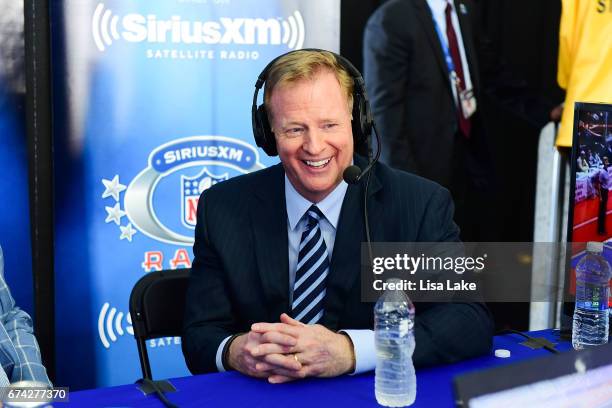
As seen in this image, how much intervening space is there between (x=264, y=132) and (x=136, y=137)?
1.17 metres

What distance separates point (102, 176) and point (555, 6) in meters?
2.50

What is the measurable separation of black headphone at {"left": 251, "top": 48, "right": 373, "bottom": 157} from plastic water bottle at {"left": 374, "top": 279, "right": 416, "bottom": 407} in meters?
0.42

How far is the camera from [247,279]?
71.1 inches

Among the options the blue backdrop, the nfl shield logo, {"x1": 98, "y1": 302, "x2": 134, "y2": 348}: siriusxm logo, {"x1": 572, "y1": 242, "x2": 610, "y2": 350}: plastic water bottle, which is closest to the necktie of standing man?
the blue backdrop

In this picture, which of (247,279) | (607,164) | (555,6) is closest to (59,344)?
(247,279)

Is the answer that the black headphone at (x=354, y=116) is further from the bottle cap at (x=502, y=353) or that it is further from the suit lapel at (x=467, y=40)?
the suit lapel at (x=467, y=40)

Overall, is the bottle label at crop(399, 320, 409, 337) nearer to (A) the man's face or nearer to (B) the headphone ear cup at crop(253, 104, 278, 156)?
(A) the man's face

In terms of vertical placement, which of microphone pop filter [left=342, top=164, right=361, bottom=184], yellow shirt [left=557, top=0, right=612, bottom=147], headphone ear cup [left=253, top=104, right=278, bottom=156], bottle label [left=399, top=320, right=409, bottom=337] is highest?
yellow shirt [left=557, top=0, right=612, bottom=147]

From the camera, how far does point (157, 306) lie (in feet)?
6.45

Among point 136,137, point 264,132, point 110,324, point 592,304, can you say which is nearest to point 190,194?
point 136,137

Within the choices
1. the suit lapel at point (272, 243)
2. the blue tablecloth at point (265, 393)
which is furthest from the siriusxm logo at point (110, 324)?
the blue tablecloth at point (265, 393)

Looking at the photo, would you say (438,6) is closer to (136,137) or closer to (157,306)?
(136,137)

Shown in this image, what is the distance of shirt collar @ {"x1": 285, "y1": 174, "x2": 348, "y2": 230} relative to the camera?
6.03 ft

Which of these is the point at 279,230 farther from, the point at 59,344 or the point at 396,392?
the point at 59,344
